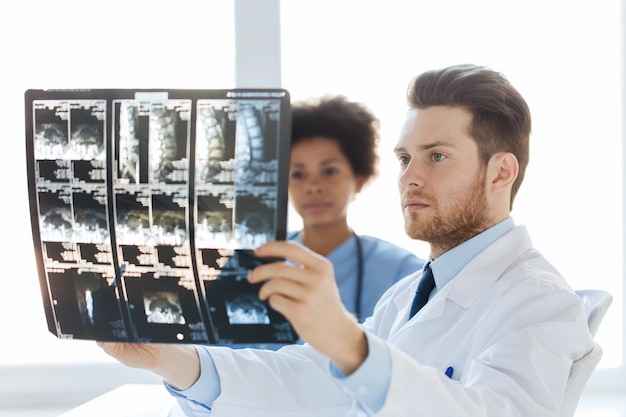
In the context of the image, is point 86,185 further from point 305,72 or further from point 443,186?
point 305,72

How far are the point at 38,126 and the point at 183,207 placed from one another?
0.88ft

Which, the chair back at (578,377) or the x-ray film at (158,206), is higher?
the x-ray film at (158,206)

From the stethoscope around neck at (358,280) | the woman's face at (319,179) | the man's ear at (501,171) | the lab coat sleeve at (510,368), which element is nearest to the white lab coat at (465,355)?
the lab coat sleeve at (510,368)

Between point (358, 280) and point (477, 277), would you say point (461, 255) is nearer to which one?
point (477, 277)

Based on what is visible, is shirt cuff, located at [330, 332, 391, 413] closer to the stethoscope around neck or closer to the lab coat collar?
the lab coat collar

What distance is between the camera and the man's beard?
5.39 ft

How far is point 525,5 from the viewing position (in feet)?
9.09

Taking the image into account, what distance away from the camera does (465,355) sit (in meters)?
1.36

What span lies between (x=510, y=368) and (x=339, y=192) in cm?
117

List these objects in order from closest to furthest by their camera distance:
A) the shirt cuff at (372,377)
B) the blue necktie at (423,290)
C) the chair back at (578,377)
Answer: the shirt cuff at (372,377) < the chair back at (578,377) < the blue necktie at (423,290)

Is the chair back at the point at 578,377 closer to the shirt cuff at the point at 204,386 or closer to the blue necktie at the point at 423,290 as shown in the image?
the blue necktie at the point at 423,290

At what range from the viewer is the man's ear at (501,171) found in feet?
5.54

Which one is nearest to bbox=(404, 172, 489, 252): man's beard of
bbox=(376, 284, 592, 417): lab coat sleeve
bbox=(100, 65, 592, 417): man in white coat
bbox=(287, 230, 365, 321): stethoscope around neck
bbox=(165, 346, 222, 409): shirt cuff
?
bbox=(100, 65, 592, 417): man in white coat

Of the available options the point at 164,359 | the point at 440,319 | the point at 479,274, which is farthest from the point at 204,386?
the point at 479,274
